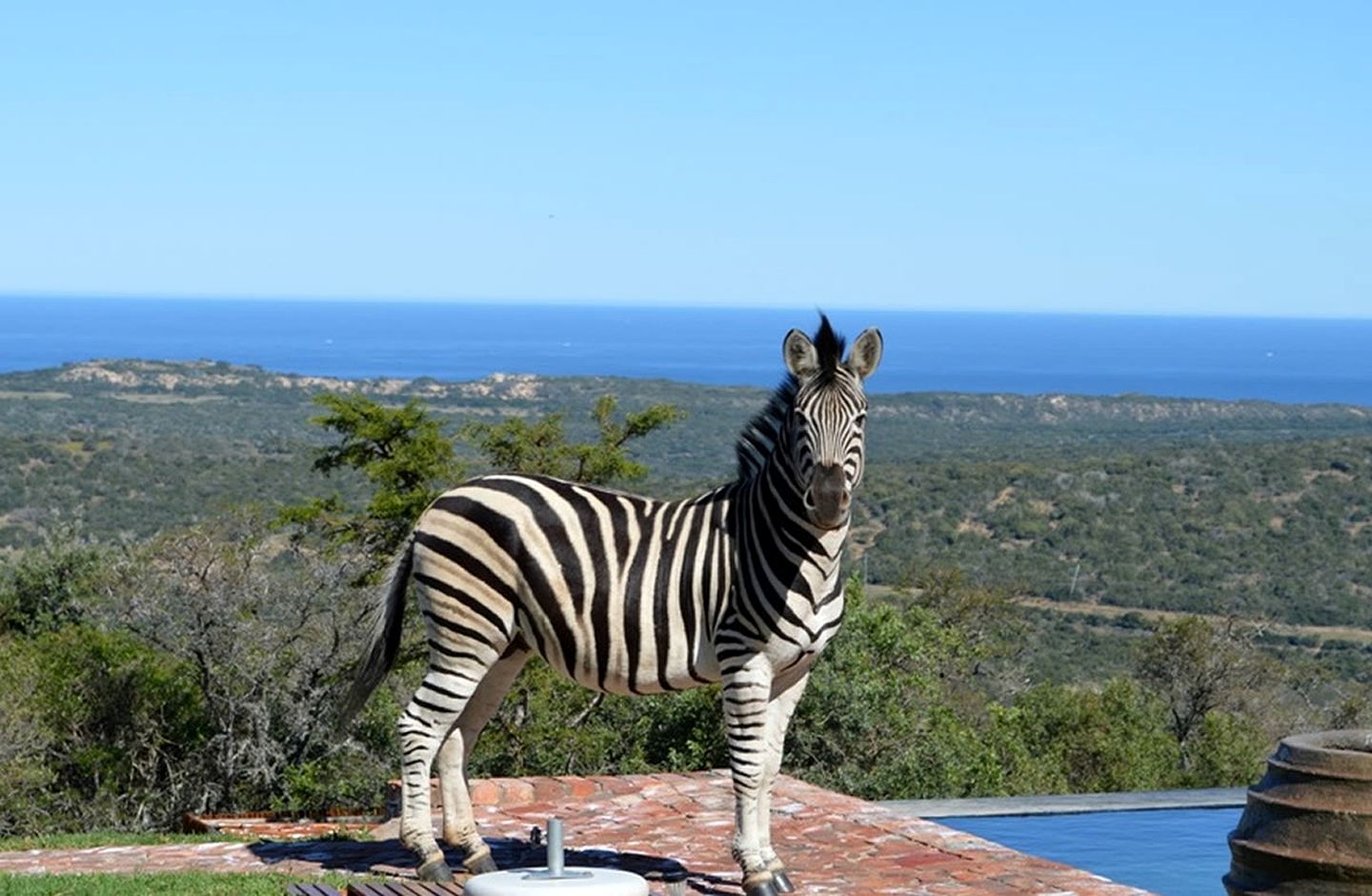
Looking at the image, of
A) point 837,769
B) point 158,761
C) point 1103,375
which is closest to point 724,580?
point 837,769

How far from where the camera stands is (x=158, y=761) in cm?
1620

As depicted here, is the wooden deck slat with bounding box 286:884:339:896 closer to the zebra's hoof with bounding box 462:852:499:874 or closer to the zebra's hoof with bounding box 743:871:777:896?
the zebra's hoof with bounding box 462:852:499:874

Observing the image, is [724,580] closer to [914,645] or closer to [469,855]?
[469,855]

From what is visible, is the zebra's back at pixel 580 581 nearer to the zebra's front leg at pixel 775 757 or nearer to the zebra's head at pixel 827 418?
the zebra's front leg at pixel 775 757

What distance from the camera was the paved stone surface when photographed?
8477 millimetres

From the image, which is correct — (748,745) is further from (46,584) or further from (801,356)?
(46,584)

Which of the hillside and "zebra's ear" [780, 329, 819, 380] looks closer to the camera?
"zebra's ear" [780, 329, 819, 380]

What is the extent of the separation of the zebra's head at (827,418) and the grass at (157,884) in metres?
2.54

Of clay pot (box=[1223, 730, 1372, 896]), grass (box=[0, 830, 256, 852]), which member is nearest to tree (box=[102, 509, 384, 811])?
grass (box=[0, 830, 256, 852])

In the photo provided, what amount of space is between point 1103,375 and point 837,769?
188m

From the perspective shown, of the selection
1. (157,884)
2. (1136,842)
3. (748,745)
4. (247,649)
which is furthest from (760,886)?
(247,649)

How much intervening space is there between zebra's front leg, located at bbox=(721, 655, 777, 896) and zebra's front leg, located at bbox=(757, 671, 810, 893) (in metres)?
0.04

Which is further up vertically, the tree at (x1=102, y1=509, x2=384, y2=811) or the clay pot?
the clay pot

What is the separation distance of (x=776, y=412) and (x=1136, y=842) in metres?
4.35
